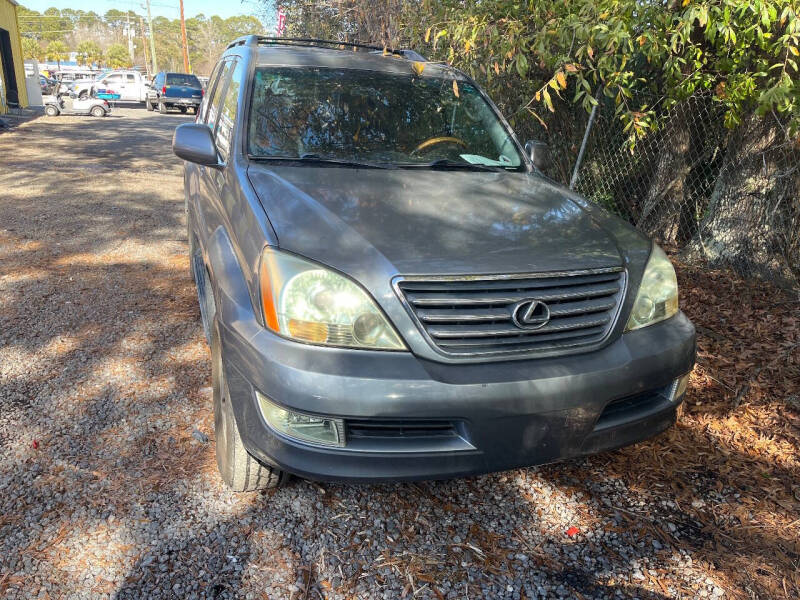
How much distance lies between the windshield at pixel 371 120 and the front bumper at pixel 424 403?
4.12 ft

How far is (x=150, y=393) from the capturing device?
3.31m

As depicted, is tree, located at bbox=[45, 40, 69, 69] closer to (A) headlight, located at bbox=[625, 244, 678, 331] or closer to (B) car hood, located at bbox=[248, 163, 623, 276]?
(B) car hood, located at bbox=[248, 163, 623, 276]

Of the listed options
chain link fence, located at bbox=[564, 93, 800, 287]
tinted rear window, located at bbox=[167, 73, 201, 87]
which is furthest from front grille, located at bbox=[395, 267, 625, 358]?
tinted rear window, located at bbox=[167, 73, 201, 87]

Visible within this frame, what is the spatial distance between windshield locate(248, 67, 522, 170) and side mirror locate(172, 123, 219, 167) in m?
0.20

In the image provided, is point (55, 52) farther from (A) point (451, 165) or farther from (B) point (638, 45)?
(A) point (451, 165)

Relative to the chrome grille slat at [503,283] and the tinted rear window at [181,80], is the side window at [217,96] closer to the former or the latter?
the chrome grille slat at [503,283]

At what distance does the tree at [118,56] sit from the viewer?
87175 mm

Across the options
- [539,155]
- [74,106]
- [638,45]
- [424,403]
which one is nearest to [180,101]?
[74,106]

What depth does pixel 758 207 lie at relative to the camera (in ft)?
16.5

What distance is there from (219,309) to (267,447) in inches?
24.3

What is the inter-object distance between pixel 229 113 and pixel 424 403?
86.4 inches

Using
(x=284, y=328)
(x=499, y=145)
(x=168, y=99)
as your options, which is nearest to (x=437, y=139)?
(x=499, y=145)

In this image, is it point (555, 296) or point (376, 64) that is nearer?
point (555, 296)

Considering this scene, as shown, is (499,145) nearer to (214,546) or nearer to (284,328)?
(284,328)
